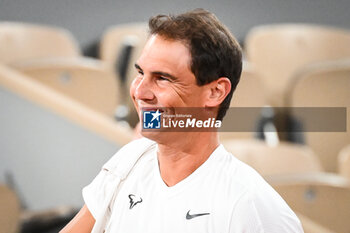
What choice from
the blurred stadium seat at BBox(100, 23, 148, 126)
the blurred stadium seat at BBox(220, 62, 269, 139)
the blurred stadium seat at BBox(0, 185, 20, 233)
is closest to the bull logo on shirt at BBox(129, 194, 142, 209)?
the blurred stadium seat at BBox(0, 185, 20, 233)

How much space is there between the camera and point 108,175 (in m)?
0.43

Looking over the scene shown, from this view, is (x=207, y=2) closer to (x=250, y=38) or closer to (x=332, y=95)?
(x=250, y=38)

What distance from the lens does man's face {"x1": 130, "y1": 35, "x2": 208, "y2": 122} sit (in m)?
0.36

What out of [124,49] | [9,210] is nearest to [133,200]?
[9,210]

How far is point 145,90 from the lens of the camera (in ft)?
1.19

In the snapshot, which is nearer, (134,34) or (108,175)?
(108,175)

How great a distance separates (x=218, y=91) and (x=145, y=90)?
4 centimetres

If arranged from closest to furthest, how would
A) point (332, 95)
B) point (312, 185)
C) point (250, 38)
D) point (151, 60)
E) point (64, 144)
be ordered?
point (151, 60), point (64, 144), point (312, 185), point (332, 95), point (250, 38)

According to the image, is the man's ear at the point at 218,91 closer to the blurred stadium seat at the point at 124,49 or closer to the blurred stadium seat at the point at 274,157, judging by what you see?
the blurred stadium seat at the point at 274,157

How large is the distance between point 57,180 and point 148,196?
0.44 metres

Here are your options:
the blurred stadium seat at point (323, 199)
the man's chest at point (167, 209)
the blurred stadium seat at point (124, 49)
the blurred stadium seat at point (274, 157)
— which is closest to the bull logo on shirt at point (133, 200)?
the man's chest at point (167, 209)

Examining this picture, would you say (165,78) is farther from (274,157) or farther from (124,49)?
(124,49)

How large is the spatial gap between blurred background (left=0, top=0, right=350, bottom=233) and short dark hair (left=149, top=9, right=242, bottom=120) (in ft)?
0.27

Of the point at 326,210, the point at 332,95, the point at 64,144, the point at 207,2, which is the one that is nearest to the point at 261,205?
the point at 64,144
